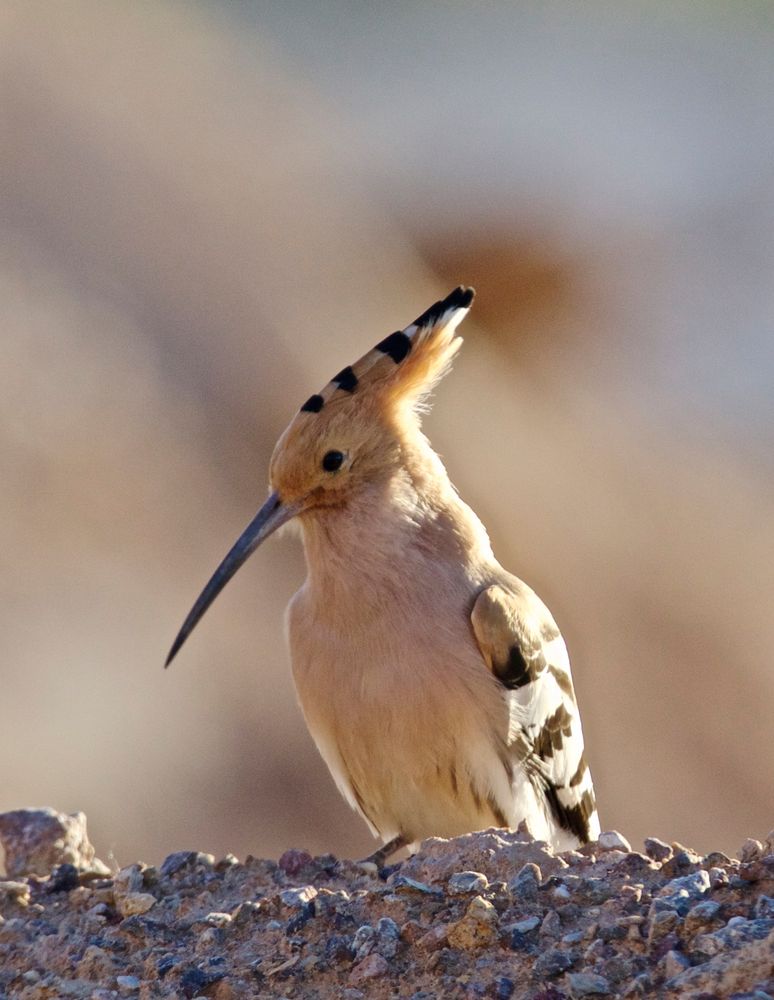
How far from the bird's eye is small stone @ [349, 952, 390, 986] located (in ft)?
4.61

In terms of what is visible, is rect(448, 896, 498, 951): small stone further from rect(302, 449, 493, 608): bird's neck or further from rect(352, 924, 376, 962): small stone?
rect(302, 449, 493, 608): bird's neck

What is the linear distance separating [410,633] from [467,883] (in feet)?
3.04

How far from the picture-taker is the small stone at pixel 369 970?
7.23ft

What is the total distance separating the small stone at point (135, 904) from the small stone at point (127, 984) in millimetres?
246

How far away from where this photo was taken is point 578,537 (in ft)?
35.3

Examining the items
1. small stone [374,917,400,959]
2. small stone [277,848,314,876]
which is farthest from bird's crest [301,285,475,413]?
small stone [374,917,400,959]

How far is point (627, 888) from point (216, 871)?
0.80 m

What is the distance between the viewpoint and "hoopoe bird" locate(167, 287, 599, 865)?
322 cm

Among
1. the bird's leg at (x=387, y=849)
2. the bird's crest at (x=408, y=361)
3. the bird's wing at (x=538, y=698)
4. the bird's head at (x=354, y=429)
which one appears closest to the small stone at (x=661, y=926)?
the bird's leg at (x=387, y=849)

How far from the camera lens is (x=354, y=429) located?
→ 3.47 metres

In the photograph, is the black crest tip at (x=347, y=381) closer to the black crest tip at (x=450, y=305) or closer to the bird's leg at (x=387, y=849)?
the black crest tip at (x=450, y=305)

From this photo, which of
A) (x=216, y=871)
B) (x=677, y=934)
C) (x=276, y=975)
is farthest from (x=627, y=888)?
(x=216, y=871)

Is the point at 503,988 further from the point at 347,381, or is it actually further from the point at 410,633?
the point at 347,381

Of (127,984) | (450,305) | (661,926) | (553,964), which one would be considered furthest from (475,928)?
(450,305)
